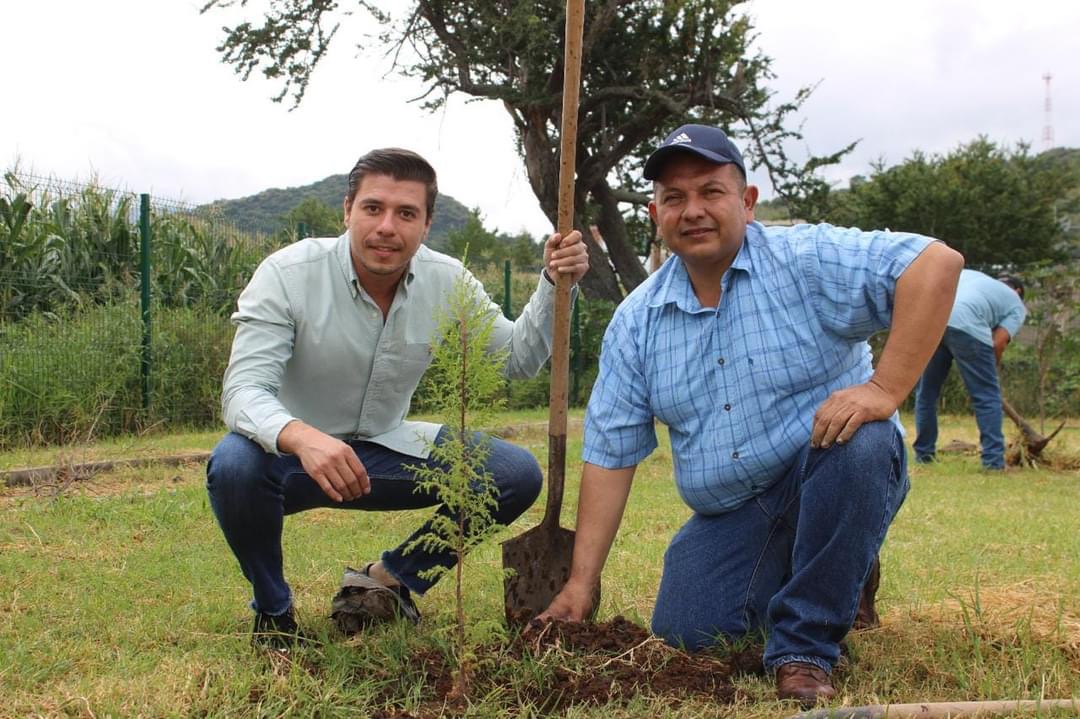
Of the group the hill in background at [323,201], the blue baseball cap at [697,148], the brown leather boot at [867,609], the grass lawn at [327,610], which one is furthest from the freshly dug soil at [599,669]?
the hill in background at [323,201]

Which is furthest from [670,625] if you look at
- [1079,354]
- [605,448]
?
[1079,354]

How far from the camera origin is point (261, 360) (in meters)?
3.02

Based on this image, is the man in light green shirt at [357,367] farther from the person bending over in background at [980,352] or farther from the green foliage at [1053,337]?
the green foliage at [1053,337]

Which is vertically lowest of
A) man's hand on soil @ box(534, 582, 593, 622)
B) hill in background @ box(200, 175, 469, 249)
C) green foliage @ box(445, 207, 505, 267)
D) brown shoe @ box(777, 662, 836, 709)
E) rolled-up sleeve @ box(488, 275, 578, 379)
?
brown shoe @ box(777, 662, 836, 709)

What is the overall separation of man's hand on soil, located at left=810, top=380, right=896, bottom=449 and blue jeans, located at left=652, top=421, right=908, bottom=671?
3cm

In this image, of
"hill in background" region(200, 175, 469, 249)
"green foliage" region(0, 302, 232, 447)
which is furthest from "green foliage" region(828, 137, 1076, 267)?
"green foliage" region(0, 302, 232, 447)

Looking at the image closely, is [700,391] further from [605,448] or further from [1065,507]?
[1065,507]

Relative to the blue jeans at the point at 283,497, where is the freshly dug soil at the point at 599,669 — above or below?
below

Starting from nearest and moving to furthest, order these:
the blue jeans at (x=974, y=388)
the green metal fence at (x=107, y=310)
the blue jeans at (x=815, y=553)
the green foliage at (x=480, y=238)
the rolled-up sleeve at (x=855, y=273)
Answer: the blue jeans at (x=815, y=553), the rolled-up sleeve at (x=855, y=273), the blue jeans at (x=974, y=388), the green metal fence at (x=107, y=310), the green foliage at (x=480, y=238)

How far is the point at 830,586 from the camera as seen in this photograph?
109 inches

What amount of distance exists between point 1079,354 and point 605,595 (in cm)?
1372

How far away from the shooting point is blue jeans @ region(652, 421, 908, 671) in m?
2.75

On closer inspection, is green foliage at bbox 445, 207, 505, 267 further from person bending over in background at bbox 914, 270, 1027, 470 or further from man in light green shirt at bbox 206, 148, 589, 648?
man in light green shirt at bbox 206, 148, 589, 648

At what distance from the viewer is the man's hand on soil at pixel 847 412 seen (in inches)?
109
